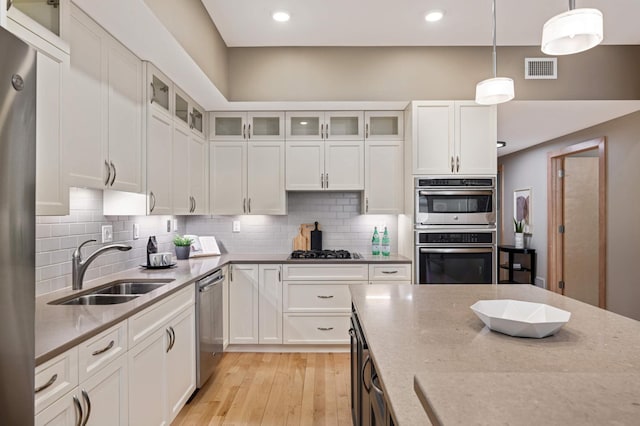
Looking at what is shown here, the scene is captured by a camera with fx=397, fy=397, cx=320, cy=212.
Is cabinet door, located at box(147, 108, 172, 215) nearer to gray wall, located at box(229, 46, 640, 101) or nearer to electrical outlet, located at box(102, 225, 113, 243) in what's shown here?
electrical outlet, located at box(102, 225, 113, 243)

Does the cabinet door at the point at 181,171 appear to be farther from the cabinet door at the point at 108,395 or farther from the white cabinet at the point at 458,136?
the white cabinet at the point at 458,136

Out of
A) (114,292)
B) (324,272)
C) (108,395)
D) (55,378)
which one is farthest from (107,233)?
(324,272)

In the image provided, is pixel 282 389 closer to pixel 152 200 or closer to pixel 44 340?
pixel 152 200

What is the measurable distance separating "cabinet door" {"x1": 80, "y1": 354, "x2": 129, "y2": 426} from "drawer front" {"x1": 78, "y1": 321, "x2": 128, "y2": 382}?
0.03 m

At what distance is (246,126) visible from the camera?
3979 mm

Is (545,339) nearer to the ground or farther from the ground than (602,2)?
nearer to the ground

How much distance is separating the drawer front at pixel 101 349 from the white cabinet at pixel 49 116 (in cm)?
54

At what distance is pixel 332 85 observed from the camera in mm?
3668

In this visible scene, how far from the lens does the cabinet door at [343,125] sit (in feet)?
12.9

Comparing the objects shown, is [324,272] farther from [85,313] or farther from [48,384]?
[48,384]

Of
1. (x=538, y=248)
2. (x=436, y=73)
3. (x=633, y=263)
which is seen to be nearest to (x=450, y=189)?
(x=436, y=73)

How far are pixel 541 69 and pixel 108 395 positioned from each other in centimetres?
405

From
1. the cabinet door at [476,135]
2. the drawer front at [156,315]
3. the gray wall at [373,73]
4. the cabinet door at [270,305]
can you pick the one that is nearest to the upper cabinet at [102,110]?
the drawer front at [156,315]

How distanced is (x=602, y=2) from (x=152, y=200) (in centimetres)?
344
